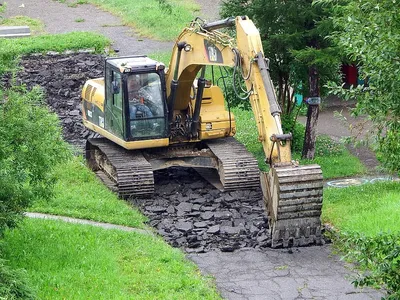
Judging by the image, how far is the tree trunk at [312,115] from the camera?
811 inches

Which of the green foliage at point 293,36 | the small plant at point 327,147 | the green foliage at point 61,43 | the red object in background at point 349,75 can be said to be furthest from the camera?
the green foliage at point 61,43

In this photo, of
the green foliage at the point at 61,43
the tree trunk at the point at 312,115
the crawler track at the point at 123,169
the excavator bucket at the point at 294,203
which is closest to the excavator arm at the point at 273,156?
the excavator bucket at the point at 294,203

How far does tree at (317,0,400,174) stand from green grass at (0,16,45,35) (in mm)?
29219

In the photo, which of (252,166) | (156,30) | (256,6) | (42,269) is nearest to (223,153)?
(252,166)

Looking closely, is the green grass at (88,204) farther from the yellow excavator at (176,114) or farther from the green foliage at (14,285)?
the green foliage at (14,285)

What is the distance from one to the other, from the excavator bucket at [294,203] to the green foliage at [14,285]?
467 centimetres

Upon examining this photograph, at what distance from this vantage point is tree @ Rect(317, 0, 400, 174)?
29.3 ft

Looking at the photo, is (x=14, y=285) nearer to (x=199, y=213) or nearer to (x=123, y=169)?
(x=199, y=213)

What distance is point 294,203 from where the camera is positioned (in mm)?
14570

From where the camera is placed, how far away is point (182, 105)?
1911 cm

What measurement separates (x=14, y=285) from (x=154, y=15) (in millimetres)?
28430

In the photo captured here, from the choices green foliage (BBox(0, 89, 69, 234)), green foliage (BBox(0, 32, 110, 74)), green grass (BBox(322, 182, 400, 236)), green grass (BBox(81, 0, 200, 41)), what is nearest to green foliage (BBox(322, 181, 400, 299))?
green grass (BBox(322, 182, 400, 236))

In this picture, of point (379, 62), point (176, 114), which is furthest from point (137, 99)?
point (379, 62)

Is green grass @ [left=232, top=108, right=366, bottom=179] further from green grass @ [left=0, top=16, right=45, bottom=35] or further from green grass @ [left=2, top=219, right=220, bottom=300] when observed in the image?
green grass @ [left=0, top=16, right=45, bottom=35]
